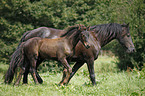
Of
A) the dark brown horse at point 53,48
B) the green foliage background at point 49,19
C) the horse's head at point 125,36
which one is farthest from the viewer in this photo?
the green foliage background at point 49,19

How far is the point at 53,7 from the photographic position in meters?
14.2

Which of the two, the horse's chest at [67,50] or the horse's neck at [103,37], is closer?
the horse's chest at [67,50]

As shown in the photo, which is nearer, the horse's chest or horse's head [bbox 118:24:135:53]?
the horse's chest

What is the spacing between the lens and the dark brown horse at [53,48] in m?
5.82

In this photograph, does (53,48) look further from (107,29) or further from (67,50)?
(107,29)

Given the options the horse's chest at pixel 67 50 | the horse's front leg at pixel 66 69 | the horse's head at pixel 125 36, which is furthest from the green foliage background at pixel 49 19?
the horse's front leg at pixel 66 69

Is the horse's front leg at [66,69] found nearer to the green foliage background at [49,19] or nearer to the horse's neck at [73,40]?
the horse's neck at [73,40]

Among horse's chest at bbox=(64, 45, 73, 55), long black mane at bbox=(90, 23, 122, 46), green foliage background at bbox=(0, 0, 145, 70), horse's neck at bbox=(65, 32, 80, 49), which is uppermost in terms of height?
horse's neck at bbox=(65, 32, 80, 49)

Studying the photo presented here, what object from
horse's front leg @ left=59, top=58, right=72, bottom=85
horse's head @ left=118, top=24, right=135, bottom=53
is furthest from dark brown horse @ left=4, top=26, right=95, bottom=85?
horse's head @ left=118, top=24, right=135, bottom=53

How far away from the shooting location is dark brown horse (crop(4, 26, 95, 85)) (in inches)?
229

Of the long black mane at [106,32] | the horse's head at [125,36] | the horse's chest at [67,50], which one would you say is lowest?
the horse's head at [125,36]

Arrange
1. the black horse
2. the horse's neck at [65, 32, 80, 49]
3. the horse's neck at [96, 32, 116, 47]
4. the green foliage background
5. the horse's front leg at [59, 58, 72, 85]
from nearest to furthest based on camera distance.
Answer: the horse's front leg at [59, 58, 72, 85]
the horse's neck at [65, 32, 80, 49]
the black horse
the horse's neck at [96, 32, 116, 47]
the green foliage background

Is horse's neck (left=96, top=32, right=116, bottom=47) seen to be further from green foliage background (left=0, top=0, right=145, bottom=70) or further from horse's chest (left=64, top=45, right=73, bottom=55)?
green foliage background (left=0, top=0, right=145, bottom=70)

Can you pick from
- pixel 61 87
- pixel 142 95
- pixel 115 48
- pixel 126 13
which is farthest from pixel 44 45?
pixel 126 13
